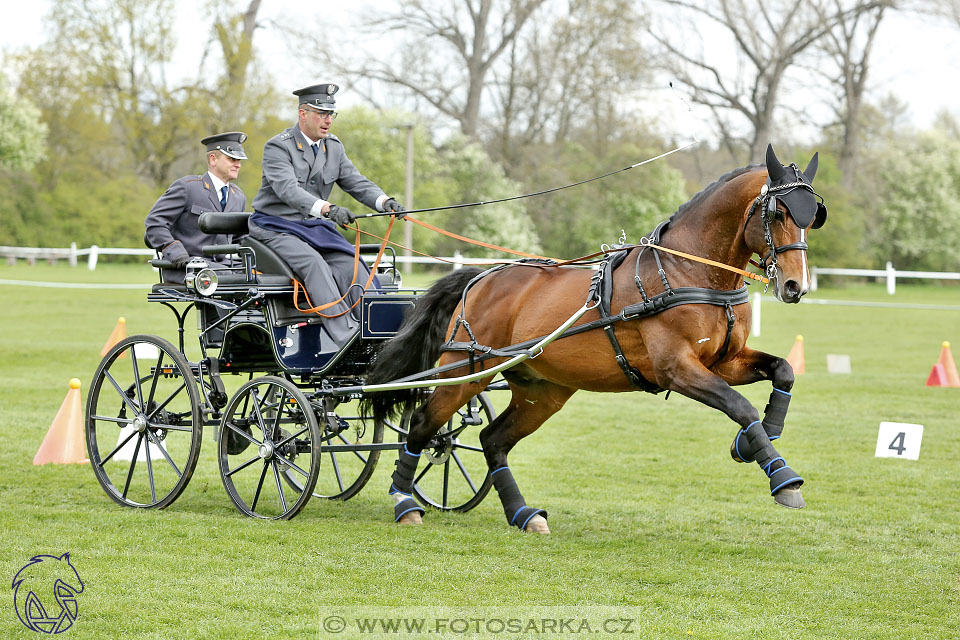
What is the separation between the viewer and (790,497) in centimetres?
460

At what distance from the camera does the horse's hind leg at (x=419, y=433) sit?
5844mm

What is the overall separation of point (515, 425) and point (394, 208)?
1373 millimetres

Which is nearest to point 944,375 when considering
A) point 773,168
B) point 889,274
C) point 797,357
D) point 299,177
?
point 797,357

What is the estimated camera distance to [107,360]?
20.9 feet

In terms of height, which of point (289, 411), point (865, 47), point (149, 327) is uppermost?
point (865, 47)

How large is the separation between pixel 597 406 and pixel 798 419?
6.91 ft

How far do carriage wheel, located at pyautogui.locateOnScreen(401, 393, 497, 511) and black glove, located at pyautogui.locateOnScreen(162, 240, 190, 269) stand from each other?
1.62 m

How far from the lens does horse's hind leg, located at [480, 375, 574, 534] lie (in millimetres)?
5961

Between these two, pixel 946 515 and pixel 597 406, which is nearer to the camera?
pixel 946 515

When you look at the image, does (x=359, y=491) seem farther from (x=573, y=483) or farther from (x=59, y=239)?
(x=59, y=239)

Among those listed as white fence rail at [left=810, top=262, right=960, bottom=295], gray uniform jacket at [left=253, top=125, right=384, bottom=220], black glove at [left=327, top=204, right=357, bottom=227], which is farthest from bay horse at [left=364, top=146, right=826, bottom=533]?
white fence rail at [left=810, top=262, right=960, bottom=295]

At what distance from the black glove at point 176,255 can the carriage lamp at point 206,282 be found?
519mm

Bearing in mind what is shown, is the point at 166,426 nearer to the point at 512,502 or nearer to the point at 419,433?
the point at 419,433

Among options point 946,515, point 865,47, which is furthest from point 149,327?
point 865,47
